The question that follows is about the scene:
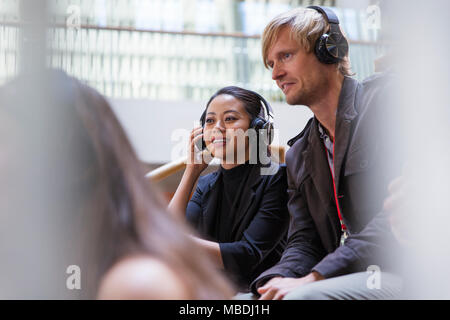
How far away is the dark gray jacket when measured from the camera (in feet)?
3.47

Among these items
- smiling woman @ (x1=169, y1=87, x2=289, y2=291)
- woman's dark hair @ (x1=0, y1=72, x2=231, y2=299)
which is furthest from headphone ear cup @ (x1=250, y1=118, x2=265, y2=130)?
woman's dark hair @ (x1=0, y1=72, x2=231, y2=299)

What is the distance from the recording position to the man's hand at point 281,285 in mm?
1021

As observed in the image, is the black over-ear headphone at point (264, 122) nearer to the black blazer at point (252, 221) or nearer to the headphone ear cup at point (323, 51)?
the black blazer at point (252, 221)

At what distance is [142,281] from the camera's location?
1.86ft

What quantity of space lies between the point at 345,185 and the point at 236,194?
0.33 m

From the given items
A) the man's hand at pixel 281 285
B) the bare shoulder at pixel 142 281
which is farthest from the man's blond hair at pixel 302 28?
the bare shoulder at pixel 142 281

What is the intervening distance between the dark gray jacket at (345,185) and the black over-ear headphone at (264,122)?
0.32 feet

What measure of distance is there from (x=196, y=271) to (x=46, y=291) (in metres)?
0.21

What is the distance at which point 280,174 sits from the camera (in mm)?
1398

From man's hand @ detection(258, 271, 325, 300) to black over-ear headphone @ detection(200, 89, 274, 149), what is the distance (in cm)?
44

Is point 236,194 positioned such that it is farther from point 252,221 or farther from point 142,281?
point 142,281

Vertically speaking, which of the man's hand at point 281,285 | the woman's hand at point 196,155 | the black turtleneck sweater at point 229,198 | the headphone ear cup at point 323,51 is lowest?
the man's hand at point 281,285
